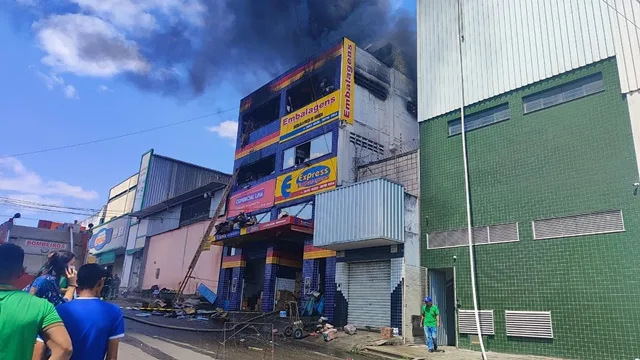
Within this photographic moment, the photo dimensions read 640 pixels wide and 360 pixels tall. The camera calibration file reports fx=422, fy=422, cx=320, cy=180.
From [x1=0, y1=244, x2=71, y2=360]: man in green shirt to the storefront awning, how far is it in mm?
16552

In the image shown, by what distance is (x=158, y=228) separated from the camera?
120 feet

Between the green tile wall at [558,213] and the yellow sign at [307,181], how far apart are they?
6200mm

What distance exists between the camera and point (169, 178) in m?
41.6

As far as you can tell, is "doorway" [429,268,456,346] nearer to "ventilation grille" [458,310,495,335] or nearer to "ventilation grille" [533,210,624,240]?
"ventilation grille" [458,310,495,335]

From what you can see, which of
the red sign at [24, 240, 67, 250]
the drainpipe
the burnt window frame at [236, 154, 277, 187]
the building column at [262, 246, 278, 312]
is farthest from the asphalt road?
the burnt window frame at [236, 154, 277, 187]

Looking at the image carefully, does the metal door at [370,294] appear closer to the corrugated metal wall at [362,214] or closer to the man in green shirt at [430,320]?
the corrugated metal wall at [362,214]

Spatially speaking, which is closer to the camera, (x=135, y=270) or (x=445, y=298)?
(x=445, y=298)

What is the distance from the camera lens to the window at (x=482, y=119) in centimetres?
1484

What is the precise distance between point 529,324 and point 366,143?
12.0m

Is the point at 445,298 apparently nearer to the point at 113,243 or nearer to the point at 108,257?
the point at 113,243

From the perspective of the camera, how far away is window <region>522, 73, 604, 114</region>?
1273cm

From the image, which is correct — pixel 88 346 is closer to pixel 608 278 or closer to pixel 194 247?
pixel 608 278

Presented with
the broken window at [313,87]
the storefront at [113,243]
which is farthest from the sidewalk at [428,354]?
the storefront at [113,243]

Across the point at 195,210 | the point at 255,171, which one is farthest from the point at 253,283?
the point at 195,210
